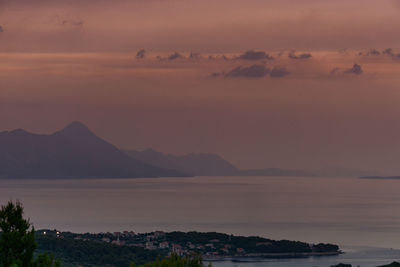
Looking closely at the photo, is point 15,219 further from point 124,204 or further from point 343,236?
point 124,204

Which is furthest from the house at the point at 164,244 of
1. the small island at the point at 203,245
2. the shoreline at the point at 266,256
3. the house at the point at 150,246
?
the shoreline at the point at 266,256

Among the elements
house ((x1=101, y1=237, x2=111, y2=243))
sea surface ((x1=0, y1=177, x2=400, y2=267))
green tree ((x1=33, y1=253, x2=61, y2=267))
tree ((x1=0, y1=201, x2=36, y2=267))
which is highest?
sea surface ((x1=0, y1=177, x2=400, y2=267))

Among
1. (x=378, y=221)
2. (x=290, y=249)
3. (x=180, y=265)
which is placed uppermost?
(x=378, y=221)

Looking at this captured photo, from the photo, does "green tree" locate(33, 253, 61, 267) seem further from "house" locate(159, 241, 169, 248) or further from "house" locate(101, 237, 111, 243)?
"house" locate(101, 237, 111, 243)

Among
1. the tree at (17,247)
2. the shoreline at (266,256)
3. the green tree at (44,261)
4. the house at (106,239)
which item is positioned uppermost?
the house at (106,239)

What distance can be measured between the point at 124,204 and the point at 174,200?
14120mm

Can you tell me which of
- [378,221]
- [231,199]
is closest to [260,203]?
[231,199]

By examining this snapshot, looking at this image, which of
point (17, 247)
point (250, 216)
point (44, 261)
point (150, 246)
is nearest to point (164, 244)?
point (150, 246)

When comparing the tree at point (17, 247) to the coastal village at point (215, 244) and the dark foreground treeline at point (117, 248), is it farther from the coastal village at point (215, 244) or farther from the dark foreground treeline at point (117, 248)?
the coastal village at point (215, 244)

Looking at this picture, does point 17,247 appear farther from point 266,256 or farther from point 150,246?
point 266,256

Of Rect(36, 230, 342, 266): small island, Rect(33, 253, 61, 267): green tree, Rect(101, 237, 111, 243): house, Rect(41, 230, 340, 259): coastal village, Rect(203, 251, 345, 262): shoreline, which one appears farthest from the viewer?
Rect(101, 237, 111, 243): house

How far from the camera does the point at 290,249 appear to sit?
66.0m

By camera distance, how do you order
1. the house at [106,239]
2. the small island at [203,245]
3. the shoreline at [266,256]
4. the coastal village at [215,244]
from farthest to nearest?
the house at [106,239] < the coastal village at [215,244] < the shoreline at [266,256] < the small island at [203,245]

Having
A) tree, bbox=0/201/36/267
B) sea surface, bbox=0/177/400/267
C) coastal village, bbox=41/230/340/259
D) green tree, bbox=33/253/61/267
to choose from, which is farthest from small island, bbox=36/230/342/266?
green tree, bbox=33/253/61/267
